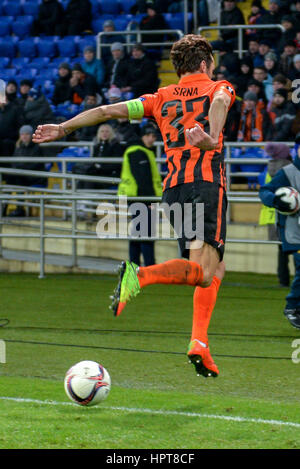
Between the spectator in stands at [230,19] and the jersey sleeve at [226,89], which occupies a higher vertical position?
the spectator in stands at [230,19]

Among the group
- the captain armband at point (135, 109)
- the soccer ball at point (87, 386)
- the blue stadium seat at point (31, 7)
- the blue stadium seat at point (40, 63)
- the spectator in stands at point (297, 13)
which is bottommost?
the soccer ball at point (87, 386)

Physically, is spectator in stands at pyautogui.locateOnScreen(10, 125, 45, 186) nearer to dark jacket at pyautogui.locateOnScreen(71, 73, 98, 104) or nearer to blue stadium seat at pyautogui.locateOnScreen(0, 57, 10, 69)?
dark jacket at pyautogui.locateOnScreen(71, 73, 98, 104)

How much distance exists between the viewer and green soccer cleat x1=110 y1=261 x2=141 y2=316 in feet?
19.4

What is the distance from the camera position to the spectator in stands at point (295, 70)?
1638cm

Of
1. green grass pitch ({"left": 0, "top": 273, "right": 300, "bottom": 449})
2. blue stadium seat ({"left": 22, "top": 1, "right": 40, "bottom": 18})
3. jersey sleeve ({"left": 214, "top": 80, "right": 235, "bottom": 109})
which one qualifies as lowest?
green grass pitch ({"left": 0, "top": 273, "right": 300, "bottom": 449})

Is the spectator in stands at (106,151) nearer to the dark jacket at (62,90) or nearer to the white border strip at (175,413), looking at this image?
the dark jacket at (62,90)

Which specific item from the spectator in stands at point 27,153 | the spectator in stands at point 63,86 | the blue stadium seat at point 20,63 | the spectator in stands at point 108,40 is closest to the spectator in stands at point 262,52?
the spectator in stands at point 108,40

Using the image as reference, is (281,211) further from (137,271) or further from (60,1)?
(60,1)

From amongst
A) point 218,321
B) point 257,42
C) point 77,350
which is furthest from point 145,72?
point 77,350

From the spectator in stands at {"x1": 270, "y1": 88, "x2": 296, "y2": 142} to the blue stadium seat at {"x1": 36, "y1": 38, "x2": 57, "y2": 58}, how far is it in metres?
9.00

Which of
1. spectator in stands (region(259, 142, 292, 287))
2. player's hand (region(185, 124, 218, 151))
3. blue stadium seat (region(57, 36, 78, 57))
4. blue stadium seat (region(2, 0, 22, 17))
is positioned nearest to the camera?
player's hand (region(185, 124, 218, 151))

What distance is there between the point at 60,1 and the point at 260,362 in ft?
60.0

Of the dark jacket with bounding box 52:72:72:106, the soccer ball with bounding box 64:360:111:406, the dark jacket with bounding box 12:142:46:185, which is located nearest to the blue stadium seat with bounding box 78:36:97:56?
the dark jacket with bounding box 52:72:72:106

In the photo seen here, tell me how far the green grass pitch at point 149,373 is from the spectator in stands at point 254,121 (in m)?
3.92
